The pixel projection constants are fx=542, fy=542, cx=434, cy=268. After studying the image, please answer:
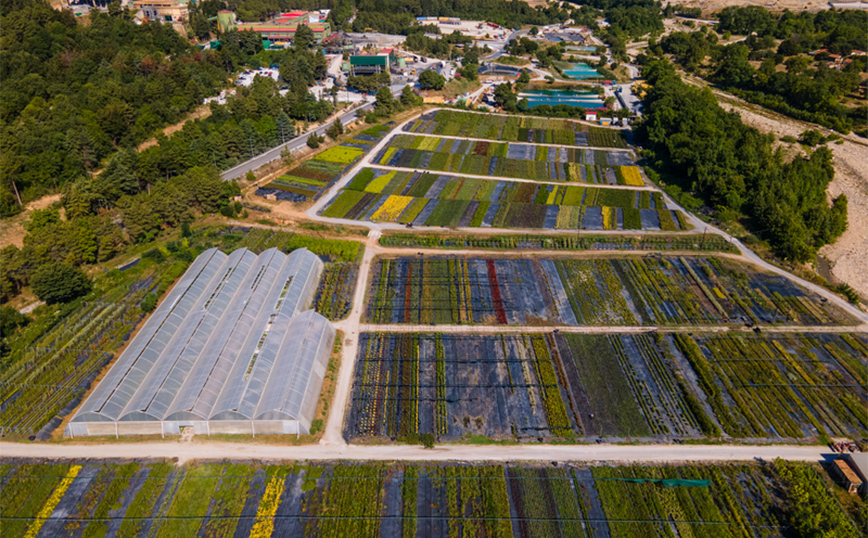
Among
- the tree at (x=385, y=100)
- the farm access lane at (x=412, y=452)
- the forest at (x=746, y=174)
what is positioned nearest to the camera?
the farm access lane at (x=412, y=452)

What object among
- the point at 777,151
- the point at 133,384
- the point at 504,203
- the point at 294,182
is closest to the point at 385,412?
the point at 133,384

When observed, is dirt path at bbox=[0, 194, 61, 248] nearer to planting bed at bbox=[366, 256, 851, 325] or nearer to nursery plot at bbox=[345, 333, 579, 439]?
planting bed at bbox=[366, 256, 851, 325]

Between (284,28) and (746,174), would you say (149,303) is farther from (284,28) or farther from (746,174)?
(284,28)

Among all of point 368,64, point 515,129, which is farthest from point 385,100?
point 368,64

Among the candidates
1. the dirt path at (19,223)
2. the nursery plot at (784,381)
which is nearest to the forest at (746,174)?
the nursery plot at (784,381)

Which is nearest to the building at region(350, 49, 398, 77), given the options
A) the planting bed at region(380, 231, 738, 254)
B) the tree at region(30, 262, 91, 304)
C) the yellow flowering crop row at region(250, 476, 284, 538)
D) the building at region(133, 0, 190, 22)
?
the building at region(133, 0, 190, 22)

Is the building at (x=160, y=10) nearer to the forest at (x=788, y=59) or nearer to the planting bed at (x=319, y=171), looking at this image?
the planting bed at (x=319, y=171)
